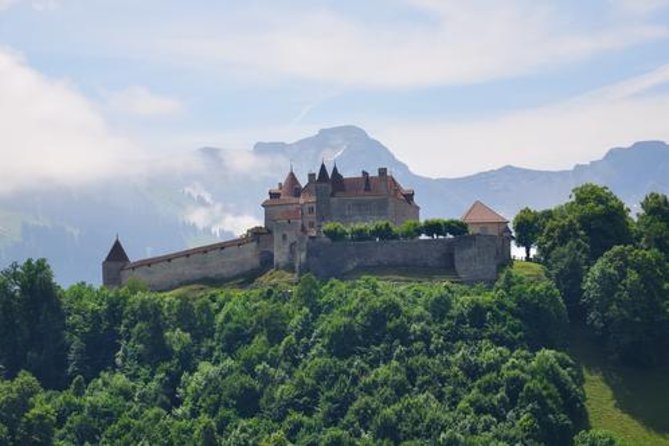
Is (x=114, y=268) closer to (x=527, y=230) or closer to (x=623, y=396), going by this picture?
(x=527, y=230)

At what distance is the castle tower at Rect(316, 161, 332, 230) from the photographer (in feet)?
398

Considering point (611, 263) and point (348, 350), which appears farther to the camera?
point (611, 263)

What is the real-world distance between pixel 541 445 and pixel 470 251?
2766 centimetres

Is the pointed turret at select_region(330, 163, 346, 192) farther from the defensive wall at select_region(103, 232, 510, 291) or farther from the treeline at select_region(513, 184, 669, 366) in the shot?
the treeline at select_region(513, 184, 669, 366)

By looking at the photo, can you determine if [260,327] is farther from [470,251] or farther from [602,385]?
[602,385]

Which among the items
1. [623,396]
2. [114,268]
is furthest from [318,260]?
[623,396]

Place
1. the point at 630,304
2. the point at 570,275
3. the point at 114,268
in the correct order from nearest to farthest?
the point at 630,304 < the point at 570,275 < the point at 114,268

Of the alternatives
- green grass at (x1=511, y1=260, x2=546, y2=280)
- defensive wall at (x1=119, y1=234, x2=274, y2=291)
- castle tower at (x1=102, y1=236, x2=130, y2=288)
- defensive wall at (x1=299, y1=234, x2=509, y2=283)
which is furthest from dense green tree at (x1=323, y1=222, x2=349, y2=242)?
castle tower at (x1=102, y1=236, x2=130, y2=288)

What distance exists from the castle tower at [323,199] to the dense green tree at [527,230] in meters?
16.6

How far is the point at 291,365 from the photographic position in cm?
9975

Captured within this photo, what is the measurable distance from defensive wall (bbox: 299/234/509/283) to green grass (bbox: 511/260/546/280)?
1.44m

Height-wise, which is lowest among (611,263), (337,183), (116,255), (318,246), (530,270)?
(611,263)

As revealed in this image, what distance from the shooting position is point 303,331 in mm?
103500

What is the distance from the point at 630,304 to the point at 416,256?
20.8 m
